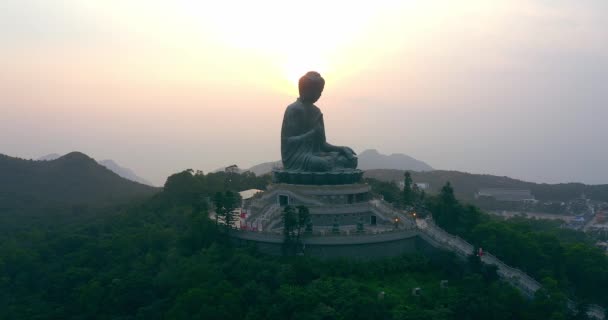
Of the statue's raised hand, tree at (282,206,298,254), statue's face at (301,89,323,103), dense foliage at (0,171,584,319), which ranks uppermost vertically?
statue's face at (301,89,323,103)

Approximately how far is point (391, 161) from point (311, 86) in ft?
316

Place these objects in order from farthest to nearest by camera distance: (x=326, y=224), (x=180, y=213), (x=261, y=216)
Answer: (x=180, y=213) < (x=261, y=216) < (x=326, y=224)

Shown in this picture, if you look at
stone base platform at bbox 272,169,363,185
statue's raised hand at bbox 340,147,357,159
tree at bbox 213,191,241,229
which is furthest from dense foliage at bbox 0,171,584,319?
statue's raised hand at bbox 340,147,357,159

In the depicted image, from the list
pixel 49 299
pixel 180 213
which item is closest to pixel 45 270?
pixel 49 299

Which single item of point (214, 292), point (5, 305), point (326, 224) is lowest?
point (5, 305)

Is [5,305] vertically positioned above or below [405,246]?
below

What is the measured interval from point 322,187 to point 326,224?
2.40 meters

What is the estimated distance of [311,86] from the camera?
2761 cm

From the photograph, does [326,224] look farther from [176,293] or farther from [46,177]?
[46,177]

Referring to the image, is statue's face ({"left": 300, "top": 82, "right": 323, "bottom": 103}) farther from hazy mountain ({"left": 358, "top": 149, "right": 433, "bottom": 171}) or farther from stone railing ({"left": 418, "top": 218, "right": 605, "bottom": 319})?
hazy mountain ({"left": 358, "top": 149, "right": 433, "bottom": 171})

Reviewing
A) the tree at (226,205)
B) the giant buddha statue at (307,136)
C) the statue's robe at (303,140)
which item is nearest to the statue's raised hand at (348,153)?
the giant buddha statue at (307,136)

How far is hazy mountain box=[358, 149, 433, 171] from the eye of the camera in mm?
118375

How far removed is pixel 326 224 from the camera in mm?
23844

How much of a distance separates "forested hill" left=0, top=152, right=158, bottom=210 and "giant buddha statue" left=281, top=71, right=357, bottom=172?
2094cm
